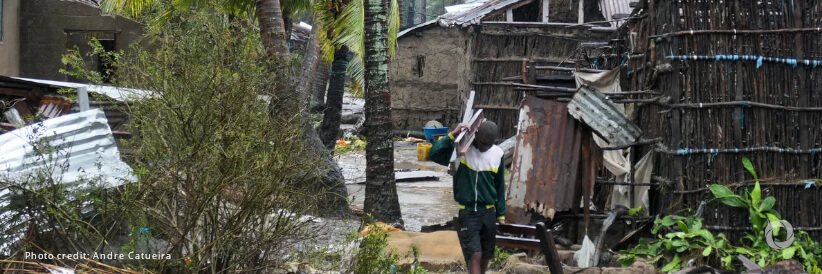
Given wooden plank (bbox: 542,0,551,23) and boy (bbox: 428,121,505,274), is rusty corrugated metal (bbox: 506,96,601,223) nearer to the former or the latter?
boy (bbox: 428,121,505,274)

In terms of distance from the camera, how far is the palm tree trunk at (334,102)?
55.7ft

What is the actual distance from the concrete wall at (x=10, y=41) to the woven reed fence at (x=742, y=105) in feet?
32.0

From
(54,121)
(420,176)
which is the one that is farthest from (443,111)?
(54,121)

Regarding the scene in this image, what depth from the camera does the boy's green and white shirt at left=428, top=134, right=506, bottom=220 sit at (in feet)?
23.6

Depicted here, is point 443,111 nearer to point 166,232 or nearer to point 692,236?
point 692,236

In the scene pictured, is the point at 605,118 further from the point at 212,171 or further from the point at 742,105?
the point at 212,171

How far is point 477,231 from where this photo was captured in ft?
23.7

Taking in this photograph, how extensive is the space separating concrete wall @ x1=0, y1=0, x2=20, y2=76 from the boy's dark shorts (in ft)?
28.8

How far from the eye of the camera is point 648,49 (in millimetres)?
9484

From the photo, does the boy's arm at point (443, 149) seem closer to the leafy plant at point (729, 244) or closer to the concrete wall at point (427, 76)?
the leafy plant at point (729, 244)

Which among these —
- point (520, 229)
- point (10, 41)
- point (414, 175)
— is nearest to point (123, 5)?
point (10, 41)

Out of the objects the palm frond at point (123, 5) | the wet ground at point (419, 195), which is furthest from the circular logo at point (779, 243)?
the palm frond at point (123, 5)

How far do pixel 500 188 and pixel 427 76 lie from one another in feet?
56.7

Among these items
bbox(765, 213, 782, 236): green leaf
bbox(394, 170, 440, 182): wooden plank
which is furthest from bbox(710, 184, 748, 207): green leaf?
bbox(394, 170, 440, 182): wooden plank
